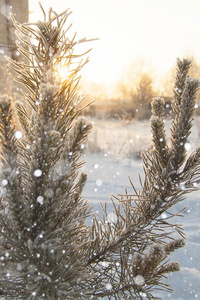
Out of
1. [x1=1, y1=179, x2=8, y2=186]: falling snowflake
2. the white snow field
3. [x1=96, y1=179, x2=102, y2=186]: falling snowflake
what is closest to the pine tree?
[x1=1, y1=179, x2=8, y2=186]: falling snowflake

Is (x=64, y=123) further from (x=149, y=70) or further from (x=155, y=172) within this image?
(x=149, y=70)

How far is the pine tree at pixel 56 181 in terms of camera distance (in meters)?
0.55

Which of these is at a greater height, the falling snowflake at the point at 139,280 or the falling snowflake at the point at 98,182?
the falling snowflake at the point at 139,280

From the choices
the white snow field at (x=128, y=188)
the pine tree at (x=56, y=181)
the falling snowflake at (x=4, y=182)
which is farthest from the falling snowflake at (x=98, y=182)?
the falling snowflake at (x=4, y=182)

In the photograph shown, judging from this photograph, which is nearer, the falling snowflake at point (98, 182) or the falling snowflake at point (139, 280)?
the falling snowflake at point (139, 280)

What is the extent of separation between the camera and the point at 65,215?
663 mm

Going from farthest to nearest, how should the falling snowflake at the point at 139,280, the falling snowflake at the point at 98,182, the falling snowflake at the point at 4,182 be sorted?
1. the falling snowflake at the point at 98,182
2. the falling snowflake at the point at 139,280
3. the falling snowflake at the point at 4,182

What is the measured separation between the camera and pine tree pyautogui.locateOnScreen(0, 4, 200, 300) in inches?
21.5

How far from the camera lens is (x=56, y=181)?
550 millimetres

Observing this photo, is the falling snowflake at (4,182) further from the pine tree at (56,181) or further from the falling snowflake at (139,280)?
the falling snowflake at (139,280)

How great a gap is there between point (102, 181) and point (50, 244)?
4.05 m

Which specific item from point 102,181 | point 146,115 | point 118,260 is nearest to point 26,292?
point 118,260

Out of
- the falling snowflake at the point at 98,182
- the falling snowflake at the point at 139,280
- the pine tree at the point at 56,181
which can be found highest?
the pine tree at the point at 56,181

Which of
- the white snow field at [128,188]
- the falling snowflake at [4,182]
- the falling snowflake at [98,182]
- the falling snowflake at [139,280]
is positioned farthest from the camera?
the falling snowflake at [98,182]
